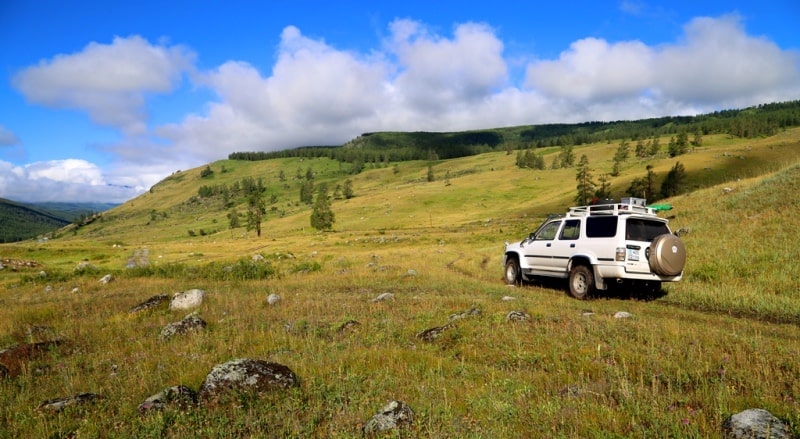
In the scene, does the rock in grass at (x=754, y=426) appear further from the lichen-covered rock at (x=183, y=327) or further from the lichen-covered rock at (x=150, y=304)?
the lichen-covered rock at (x=150, y=304)

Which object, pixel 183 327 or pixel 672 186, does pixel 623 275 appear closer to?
pixel 183 327

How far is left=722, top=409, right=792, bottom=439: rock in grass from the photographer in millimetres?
3949

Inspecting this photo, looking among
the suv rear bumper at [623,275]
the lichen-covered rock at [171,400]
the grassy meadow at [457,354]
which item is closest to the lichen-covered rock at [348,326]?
the grassy meadow at [457,354]

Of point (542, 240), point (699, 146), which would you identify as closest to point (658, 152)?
point (699, 146)

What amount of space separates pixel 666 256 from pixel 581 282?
9.19 feet

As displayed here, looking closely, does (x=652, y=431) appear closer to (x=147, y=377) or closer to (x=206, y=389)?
(x=206, y=389)

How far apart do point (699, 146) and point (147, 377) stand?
177470 millimetres

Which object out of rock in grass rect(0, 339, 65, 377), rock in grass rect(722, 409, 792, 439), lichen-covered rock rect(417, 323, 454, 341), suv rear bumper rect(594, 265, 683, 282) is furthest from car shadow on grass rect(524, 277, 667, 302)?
rock in grass rect(0, 339, 65, 377)

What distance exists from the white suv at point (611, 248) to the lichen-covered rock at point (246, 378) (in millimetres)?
11378

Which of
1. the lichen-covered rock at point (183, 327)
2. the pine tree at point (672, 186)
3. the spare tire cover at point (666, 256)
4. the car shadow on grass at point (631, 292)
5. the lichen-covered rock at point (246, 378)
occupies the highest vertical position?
the pine tree at point (672, 186)

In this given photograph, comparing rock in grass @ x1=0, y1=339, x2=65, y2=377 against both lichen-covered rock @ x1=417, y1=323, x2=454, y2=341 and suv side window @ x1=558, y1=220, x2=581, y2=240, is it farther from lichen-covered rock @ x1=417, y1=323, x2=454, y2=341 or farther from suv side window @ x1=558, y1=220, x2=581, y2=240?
suv side window @ x1=558, y1=220, x2=581, y2=240

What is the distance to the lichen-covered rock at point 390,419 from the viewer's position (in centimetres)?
457

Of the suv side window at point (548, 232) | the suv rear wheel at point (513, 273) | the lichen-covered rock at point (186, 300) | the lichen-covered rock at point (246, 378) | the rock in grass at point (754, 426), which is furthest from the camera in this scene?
the suv rear wheel at point (513, 273)

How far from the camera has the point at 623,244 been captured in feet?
43.0
